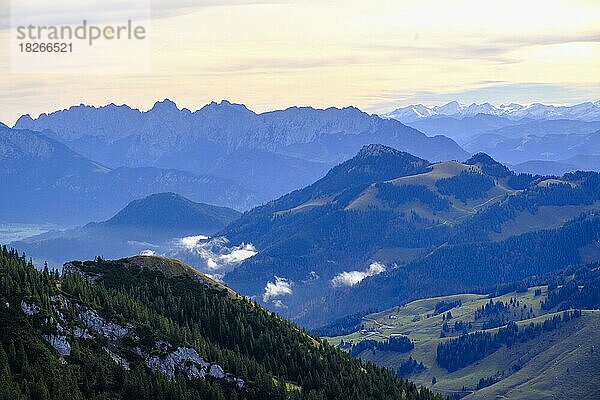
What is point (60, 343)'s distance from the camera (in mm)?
159125

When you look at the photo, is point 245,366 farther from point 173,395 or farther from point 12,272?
point 12,272

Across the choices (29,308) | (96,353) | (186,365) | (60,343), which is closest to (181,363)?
(186,365)

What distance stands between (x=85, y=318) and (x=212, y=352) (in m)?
33.4

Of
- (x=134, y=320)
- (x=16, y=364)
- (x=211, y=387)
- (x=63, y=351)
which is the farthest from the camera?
(x=134, y=320)

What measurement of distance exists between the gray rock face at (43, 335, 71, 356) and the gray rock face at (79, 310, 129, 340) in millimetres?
15694

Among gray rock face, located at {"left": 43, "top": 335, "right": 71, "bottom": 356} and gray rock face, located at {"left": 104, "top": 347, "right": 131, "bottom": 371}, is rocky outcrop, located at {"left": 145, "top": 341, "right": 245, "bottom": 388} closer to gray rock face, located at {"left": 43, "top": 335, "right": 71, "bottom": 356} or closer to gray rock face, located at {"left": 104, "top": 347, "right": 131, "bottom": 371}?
gray rock face, located at {"left": 104, "top": 347, "right": 131, "bottom": 371}

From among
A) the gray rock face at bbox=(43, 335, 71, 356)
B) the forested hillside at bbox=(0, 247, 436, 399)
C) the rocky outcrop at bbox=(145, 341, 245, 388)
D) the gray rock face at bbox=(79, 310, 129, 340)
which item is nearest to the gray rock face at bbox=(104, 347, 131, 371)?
the forested hillside at bbox=(0, 247, 436, 399)

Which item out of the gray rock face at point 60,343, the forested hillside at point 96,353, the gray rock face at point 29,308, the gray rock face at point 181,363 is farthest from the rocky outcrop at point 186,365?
the gray rock face at point 29,308

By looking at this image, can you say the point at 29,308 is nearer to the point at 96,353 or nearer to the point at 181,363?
the point at 96,353

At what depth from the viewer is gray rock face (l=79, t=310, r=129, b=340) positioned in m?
178

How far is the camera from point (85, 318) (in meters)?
178

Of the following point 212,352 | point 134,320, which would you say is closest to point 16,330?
point 134,320

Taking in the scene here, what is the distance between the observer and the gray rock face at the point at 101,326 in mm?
177625

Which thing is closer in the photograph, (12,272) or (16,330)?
(16,330)
